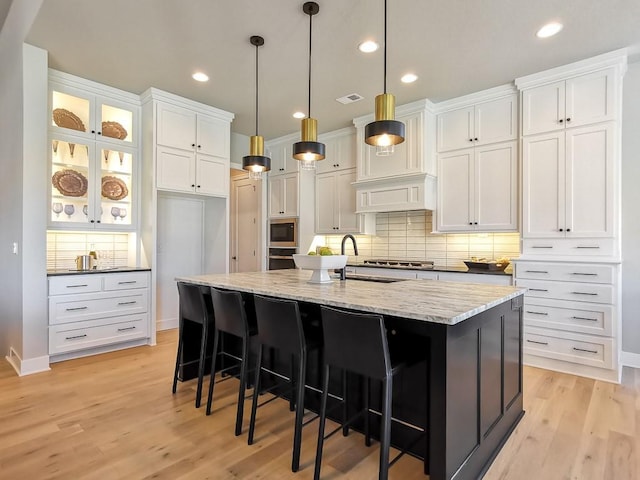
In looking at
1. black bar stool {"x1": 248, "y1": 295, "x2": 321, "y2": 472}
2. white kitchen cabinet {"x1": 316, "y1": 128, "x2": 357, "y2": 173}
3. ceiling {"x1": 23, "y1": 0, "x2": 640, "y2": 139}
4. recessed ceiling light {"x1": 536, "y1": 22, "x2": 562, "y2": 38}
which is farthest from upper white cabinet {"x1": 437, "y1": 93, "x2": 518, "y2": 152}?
black bar stool {"x1": 248, "y1": 295, "x2": 321, "y2": 472}

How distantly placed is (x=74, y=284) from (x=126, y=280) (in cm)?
48

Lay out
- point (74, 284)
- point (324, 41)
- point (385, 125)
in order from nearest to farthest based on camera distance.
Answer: point (385, 125), point (324, 41), point (74, 284)

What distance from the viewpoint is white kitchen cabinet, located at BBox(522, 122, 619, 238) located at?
3162 mm

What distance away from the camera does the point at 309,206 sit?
557 centimetres

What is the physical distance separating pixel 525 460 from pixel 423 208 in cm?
277

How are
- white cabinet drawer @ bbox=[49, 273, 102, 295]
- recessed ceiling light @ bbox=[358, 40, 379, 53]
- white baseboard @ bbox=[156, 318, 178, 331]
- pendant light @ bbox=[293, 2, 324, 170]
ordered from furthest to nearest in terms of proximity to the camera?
white baseboard @ bbox=[156, 318, 178, 331]
white cabinet drawer @ bbox=[49, 273, 102, 295]
recessed ceiling light @ bbox=[358, 40, 379, 53]
pendant light @ bbox=[293, 2, 324, 170]

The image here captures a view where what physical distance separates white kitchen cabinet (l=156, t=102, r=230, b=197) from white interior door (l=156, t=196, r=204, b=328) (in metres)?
0.59

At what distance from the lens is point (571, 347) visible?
10.6 ft

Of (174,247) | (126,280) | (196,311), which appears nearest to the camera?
(196,311)

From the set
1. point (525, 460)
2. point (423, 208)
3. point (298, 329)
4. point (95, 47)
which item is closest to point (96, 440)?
point (298, 329)

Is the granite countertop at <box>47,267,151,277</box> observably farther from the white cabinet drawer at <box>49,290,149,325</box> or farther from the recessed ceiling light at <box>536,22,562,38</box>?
the recessed ceiling light at <box>536,22,562,38</box>

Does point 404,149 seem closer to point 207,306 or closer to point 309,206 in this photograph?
point 309,206

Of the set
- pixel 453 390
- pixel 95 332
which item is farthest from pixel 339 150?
pixel 453 390

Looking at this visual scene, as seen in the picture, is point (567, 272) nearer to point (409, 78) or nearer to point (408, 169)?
point (408, 169)
